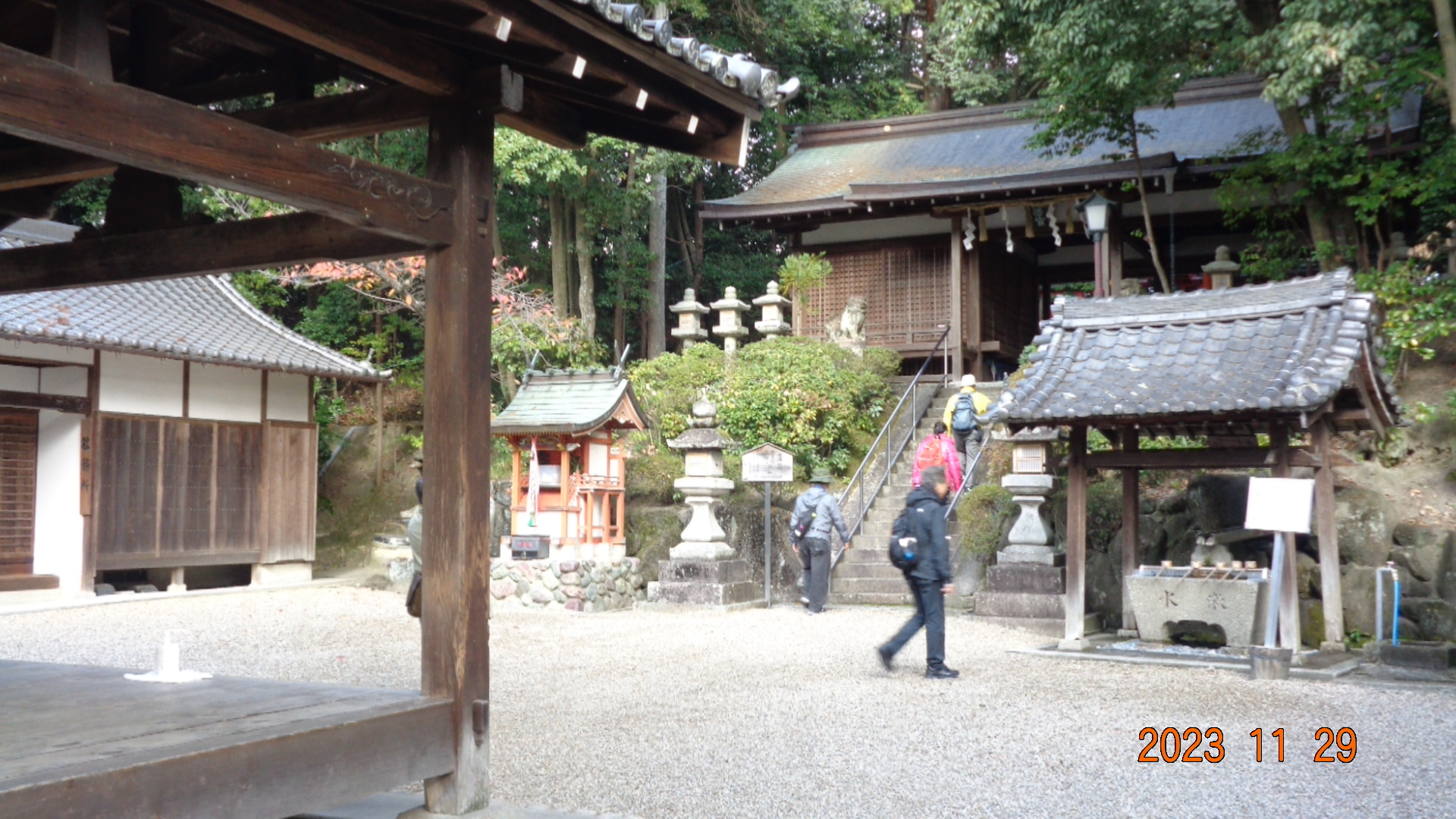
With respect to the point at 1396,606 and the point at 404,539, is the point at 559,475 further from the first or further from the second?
the point at 1396,606

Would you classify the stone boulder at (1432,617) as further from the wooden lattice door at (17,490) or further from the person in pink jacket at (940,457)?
the wooden lattice door at (17,490)

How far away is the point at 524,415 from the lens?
46.7 ft

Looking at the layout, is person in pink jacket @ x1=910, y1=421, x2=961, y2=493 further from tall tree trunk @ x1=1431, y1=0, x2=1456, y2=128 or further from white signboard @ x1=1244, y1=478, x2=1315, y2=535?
tall tree trunk @ x1=1431, y1=0, x2=1456, y2=128

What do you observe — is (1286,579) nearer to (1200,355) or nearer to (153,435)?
(1200,355)

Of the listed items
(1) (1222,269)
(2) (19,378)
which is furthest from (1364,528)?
(2) (19,378)

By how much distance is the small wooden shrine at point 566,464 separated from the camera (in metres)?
14.1

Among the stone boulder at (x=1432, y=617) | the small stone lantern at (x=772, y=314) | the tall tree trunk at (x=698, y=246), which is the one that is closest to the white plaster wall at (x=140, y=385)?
the small stone lantern at (x=772, y=314)

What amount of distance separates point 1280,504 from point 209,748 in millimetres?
7787

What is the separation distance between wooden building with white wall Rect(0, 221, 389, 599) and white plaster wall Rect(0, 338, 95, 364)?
0.02 metres

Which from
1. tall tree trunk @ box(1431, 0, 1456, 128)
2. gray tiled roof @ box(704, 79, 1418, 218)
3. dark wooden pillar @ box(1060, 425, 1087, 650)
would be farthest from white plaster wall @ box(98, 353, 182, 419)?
tall tree trunk @ box(1431, 0, 1456, 128)

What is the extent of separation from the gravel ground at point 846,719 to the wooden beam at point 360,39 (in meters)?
3.05

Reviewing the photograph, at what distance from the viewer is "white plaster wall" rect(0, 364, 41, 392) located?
14.1m

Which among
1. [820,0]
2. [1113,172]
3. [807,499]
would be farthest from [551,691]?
[820,0]
